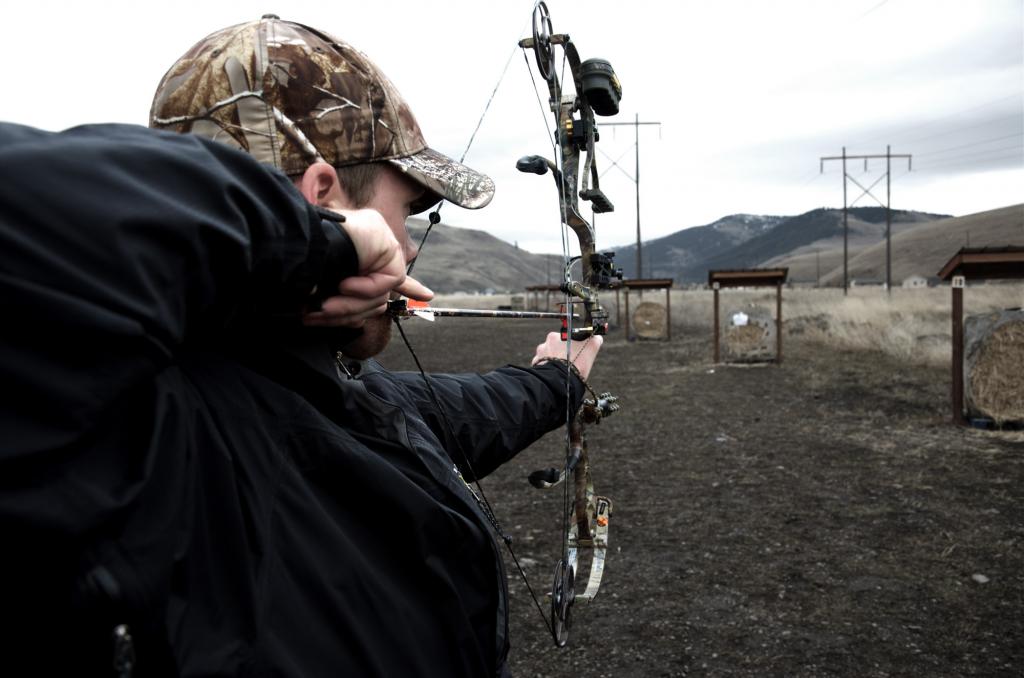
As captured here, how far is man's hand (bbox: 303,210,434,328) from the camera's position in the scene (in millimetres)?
940

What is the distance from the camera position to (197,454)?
83 cm

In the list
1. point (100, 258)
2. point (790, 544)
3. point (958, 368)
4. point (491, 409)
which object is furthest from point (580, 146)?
point (958, 368)

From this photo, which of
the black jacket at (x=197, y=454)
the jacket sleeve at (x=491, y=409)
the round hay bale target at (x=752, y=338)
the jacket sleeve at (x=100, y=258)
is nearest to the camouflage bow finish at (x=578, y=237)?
the jacket sleeve at (x=491, y=409)

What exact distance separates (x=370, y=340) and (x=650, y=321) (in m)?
19.4

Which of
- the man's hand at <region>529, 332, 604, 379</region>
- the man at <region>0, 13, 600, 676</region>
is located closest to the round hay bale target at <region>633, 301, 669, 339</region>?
the man's hand at <region>529, 332, 604, 379</region>

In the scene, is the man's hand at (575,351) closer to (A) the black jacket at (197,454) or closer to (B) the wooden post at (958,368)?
(A) the black jacket at (197,454)

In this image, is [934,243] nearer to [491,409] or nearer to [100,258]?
[491,409]

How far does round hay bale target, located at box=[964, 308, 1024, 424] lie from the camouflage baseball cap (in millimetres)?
8024

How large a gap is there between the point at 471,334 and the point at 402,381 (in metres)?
23.7

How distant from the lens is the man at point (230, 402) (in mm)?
615

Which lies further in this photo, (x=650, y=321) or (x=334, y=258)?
(x=650, y=321)

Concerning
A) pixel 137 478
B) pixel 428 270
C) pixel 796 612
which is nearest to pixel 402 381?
pixel 137 478

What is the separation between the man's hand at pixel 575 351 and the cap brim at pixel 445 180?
88 centimetres

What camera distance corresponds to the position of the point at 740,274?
46.9 ft
